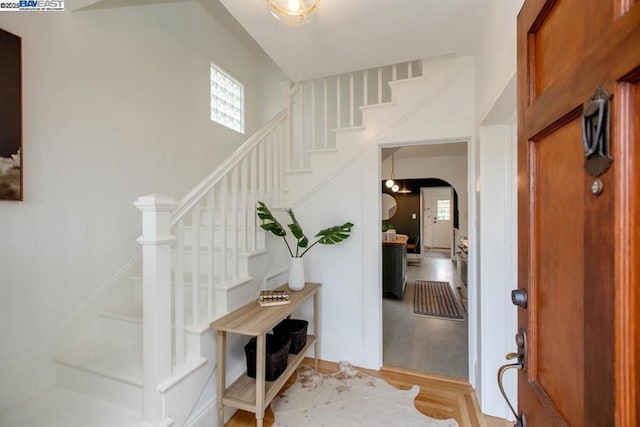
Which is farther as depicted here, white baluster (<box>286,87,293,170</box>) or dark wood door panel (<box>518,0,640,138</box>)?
white baluster (<box>286,87,293,170</box>)

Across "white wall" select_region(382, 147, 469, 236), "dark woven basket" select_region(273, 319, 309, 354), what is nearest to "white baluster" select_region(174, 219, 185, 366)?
"dark woven basket" select_region(273, 319, 309, 354)

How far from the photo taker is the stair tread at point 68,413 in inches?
58.8

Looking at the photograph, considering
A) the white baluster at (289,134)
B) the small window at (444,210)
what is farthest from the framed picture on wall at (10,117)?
the small window at (444,210)

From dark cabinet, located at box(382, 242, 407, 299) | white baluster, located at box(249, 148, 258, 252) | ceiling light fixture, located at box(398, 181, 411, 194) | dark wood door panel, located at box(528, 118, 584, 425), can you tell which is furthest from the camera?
ceiling light fixture, located at box(398, 181, 411, 194)

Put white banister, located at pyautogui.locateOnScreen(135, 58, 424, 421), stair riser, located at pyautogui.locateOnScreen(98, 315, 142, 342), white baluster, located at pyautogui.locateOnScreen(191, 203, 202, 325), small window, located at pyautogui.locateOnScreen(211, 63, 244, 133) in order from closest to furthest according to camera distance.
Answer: white banister, located at pyautogui.locateOnScreen(135, 58, 424, 421) < white baluster, located at pyautogui.locateOnScreen(191, 203, 202, 325) < stair riser, located at pyautogui.locateOnScreen(98, 315, 142, 342) < small window, located at pyautogui.locateOnScreen(211, 63, 244, 133)

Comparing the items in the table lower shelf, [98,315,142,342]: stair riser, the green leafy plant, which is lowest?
the table lower shelf

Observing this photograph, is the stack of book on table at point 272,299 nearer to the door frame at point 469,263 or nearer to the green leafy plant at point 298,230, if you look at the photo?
the green leafy plant at point 298,230

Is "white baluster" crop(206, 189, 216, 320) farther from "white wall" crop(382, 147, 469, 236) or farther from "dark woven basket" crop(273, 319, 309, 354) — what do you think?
"white wall" crop(382, 147, 469, 236)

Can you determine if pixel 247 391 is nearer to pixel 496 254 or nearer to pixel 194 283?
pixel 194 283

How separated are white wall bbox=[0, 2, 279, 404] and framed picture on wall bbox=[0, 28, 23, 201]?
52 millimetres

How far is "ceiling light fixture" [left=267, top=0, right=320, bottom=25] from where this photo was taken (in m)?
1.52

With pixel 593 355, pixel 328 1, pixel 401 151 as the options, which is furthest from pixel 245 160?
pixel 401 151

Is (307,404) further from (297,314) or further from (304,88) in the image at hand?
(304,88)

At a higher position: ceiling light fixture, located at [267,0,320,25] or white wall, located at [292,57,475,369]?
ceiling light fixture, located at [267,0,320,25]
